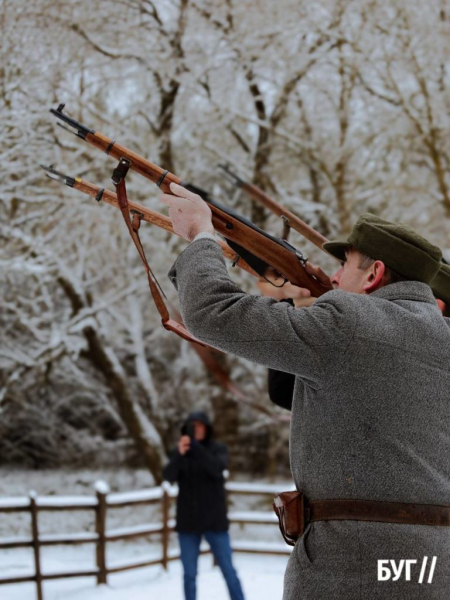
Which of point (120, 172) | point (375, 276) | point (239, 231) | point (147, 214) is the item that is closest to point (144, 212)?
point (147, 214)

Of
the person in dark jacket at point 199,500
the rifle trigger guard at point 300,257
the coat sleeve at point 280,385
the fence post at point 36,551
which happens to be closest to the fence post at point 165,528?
the fence post at point 36,551

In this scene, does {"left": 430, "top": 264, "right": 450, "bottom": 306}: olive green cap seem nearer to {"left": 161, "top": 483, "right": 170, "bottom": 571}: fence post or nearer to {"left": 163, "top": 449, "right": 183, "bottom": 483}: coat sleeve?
{"left": 163, "top": 449, "right": 183, "bottom": 483}: coat sleeve

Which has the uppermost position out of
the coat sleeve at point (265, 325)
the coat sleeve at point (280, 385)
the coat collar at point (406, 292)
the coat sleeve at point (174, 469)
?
the coat collar at point (406, 292)

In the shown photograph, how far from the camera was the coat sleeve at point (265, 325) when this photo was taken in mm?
1330

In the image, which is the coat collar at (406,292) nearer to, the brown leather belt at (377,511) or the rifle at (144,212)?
the brown leather belt at (377,511)

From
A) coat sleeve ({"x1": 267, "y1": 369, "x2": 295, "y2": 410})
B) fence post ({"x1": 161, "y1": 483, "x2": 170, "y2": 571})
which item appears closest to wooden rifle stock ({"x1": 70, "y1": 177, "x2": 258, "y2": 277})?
coat sleeve ({"x1": 267, "y1": 369, "x2": 295, "y2": 410})

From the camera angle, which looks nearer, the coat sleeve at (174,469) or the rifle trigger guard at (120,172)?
the rifle trigger guard at (120,172)

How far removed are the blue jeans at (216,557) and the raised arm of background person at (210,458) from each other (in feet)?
1.35

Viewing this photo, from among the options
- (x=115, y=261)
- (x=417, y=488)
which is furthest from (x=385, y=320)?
(x=115, y=261)

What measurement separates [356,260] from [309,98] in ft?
24.5

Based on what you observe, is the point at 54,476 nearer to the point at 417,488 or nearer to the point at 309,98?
the point at 309,98

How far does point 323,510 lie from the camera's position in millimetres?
1393

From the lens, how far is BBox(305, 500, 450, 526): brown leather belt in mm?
1356

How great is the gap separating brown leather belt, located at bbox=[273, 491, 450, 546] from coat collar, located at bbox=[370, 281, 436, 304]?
0.42 metres
